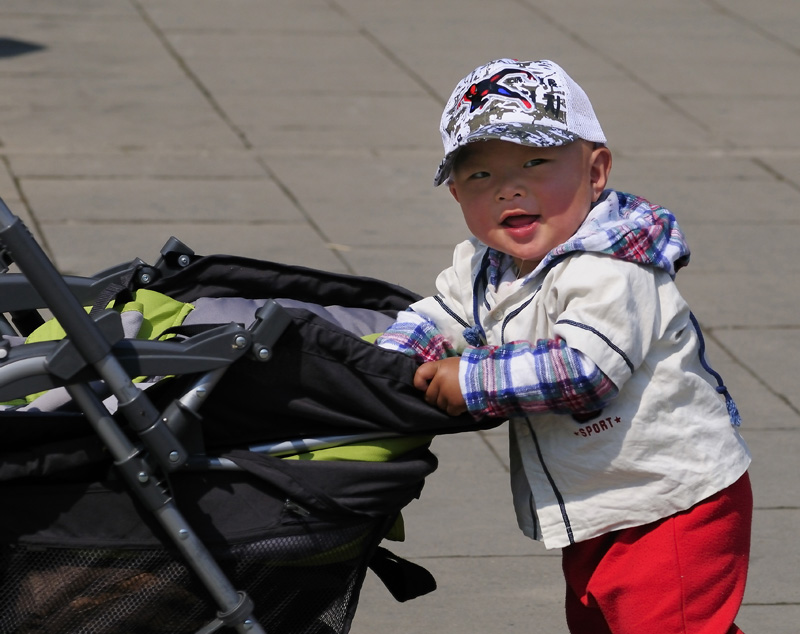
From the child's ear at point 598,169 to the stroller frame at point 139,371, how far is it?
29.0 inches

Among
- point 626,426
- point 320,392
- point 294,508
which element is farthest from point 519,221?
point 294,508

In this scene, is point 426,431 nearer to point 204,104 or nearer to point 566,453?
point 566,453

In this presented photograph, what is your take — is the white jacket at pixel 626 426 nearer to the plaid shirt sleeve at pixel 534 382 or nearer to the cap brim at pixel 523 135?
the plaid shirt sleeve at pixel 534 382

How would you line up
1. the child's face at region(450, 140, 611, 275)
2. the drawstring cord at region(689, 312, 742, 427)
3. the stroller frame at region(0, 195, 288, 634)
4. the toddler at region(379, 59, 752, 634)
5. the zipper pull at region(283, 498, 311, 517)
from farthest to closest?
the drawstring cord at region(689, 312, 742, 427) < the child's face at region(450, 140, 611, 275) < the toddler at region(379, 59, 752, 634) < the zipper pull at region(283, 498, 311, 517) < the stroller frame at region(0, 195, 288, 634)

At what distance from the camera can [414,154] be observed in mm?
7258

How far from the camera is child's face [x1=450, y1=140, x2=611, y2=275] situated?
2.70 metres

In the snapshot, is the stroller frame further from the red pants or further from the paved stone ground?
the paved stone ground

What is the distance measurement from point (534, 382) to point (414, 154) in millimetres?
4805

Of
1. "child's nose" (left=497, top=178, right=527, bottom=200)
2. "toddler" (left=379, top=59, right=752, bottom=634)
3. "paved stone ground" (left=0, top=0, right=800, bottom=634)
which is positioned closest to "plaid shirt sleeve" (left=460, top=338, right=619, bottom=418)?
"toddler" (left=379, top=59, right=752, bottom=634)

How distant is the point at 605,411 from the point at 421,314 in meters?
0.47

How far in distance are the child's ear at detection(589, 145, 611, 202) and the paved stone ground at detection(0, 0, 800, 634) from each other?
1.37 m

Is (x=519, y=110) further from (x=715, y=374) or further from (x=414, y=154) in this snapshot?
(x=414, y=154)

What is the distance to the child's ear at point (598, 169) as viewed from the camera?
2.77m

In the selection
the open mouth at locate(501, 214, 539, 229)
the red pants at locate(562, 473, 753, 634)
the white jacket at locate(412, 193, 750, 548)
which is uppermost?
the open mouth at locate(501, 214, 539, 229)
